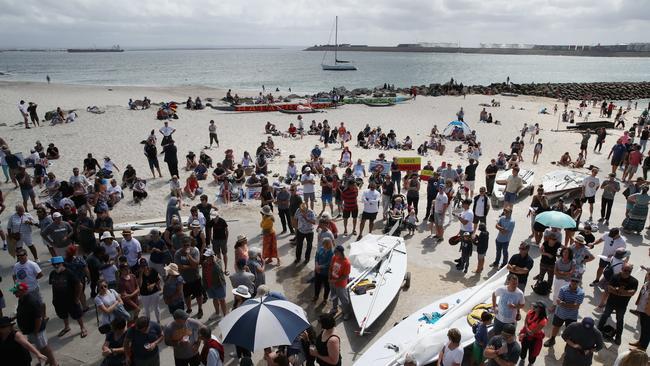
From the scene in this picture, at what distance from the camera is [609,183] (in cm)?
1218

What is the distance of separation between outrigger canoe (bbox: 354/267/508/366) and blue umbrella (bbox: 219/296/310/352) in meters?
1.62

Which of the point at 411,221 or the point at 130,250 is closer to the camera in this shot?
the point at 130,250

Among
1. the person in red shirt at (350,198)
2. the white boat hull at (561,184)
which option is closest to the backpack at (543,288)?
the person in red shirt at (350,198)

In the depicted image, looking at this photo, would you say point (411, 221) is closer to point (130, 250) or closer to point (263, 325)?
point (130, 250)

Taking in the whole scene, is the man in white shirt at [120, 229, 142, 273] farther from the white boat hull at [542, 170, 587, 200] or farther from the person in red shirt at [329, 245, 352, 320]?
the white boat hull at [542, 170, 587, 200]

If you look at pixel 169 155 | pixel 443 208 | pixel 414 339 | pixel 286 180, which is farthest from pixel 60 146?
pixel 414 339

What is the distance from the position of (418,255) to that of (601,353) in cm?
453

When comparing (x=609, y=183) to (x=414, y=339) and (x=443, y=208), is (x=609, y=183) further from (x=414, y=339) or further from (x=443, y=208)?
(x=414, y=339)

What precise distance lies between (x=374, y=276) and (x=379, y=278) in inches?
7.0

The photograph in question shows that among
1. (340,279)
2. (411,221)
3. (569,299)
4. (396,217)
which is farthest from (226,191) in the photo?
(569,299)

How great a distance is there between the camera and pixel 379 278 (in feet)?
28.3

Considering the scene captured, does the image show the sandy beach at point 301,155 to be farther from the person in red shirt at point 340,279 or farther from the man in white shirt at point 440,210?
the man in white shirt at point 440,210

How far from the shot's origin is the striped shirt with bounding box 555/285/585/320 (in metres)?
6.79

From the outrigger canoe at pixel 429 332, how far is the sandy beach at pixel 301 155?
0.68 metres
